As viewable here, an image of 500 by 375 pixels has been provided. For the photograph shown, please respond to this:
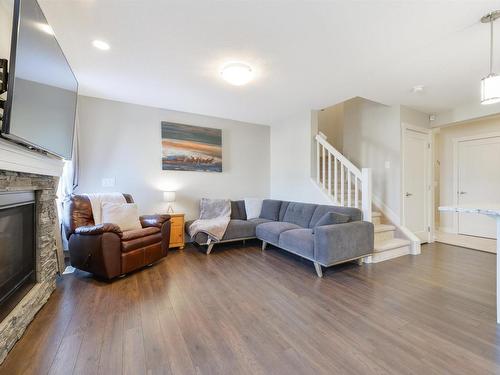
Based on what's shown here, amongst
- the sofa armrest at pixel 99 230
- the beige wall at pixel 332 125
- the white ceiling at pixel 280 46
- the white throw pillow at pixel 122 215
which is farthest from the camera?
the beige wall at pixel 332 125

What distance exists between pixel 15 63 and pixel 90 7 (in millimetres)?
828

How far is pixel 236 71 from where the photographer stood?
8.13ft

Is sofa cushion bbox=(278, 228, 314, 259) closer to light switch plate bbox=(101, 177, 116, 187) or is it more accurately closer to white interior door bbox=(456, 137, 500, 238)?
light switch plate bbox=(101, 177, 116, 187)

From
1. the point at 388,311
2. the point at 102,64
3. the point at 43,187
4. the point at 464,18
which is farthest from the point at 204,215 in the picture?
the point at 464,18

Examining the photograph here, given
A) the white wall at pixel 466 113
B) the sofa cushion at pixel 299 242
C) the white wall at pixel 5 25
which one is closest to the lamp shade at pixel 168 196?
the sofa cushion at pixel 299 242

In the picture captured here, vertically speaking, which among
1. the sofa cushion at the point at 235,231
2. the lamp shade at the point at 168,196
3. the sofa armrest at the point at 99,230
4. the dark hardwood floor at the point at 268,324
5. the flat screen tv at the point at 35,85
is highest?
the flat screen tv at the point at 35,85

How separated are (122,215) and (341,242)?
9.21 ft

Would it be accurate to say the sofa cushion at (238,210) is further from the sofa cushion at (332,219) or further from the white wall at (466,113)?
the white wall at (466,113)

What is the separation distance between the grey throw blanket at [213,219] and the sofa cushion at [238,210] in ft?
0.46

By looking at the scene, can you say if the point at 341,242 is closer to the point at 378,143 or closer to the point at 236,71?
the point at 236,71

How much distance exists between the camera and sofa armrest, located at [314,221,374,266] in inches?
102

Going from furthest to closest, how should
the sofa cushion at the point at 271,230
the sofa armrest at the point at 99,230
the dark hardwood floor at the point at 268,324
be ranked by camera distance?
the sofa cushion at the point at 271,230 → the sofa armrest at the point at 99,230 → the dark hardwood floor at the point at 268,324

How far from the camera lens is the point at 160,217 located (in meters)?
3.20

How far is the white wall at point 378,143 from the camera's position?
3830 millimetres
